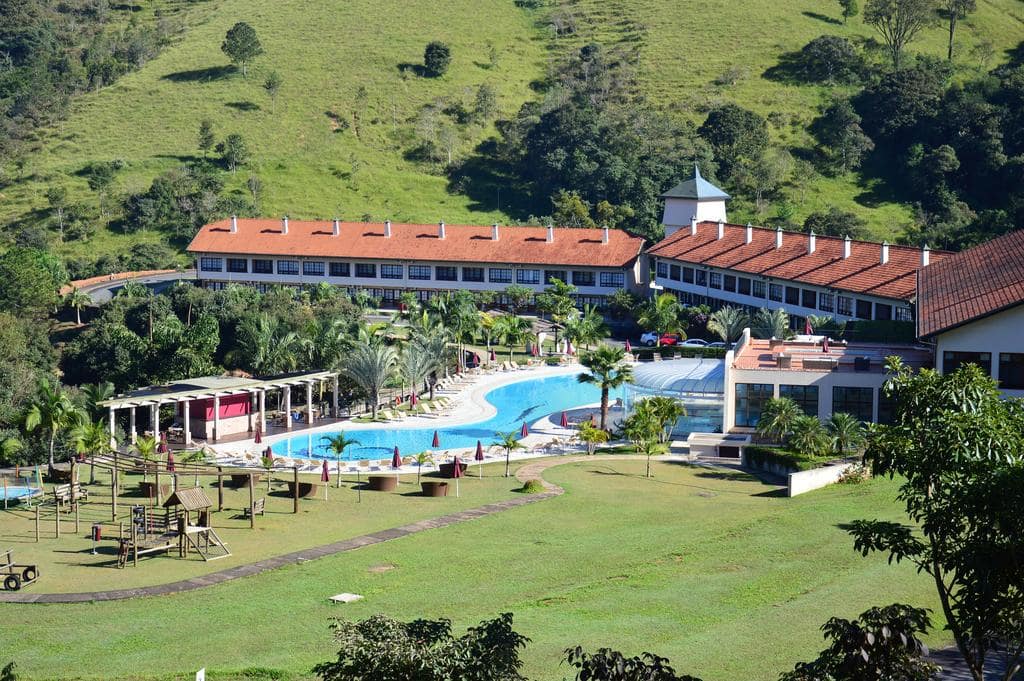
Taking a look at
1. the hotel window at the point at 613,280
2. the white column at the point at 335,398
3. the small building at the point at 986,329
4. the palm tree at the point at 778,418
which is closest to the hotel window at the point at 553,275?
the hotel window at the point at 613,280

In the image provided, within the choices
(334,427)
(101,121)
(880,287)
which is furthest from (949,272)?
(101,121)

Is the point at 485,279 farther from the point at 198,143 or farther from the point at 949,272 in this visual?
the point at 198,143

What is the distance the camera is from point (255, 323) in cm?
6806

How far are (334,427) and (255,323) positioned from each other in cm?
1265

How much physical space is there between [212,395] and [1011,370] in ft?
101

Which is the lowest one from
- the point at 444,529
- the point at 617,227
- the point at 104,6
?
the point at 444,529

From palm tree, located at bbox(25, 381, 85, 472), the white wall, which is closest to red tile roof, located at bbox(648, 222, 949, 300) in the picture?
the white wall

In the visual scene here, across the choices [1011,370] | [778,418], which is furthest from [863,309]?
[778,418]

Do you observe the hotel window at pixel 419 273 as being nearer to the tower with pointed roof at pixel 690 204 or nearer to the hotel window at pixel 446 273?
the hotel window at pixel 446 273

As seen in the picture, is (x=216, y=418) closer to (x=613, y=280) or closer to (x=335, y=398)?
(x=335, y=398)

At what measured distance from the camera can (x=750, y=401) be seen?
52219 mm

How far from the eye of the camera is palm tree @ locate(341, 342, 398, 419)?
194 ft

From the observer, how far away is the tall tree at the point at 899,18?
140625 millimetres

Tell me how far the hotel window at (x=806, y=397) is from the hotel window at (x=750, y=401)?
93 cm
